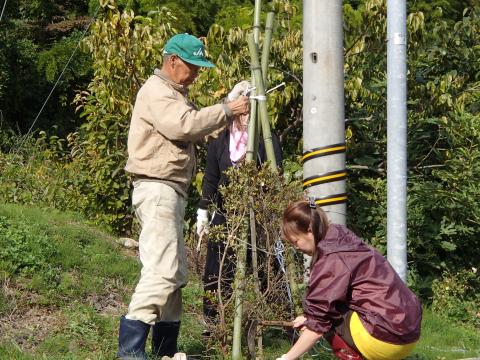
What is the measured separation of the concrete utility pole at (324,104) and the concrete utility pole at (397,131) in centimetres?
39

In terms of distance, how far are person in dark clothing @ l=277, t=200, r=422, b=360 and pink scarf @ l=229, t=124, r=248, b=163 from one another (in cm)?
164

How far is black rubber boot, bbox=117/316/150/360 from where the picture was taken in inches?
196

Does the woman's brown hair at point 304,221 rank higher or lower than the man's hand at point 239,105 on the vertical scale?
lower

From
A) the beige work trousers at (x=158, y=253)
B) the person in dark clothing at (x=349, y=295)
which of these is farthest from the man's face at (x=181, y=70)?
the person in dark clothing at (x=349, y=295)

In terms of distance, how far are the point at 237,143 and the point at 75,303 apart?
169cm

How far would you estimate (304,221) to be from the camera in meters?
4.33

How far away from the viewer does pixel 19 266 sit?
6.56 meters

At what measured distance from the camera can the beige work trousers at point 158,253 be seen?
5.00 meters

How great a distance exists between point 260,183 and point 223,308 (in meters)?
0.78

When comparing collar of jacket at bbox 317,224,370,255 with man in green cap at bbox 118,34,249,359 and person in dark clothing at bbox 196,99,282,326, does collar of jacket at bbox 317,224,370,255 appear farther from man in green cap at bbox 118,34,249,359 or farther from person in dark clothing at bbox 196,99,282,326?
person in dark clothing at bbox 196,99,282,326

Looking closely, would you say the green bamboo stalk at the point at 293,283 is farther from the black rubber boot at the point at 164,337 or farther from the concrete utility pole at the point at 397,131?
the concrete utility pole at the point at 397,131

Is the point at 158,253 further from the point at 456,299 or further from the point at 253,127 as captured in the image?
the point at 456,299

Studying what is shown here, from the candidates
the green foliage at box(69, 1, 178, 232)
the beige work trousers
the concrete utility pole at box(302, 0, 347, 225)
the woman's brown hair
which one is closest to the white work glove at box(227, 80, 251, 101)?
the concrete utility pole at box(302, 0, 347, 225)

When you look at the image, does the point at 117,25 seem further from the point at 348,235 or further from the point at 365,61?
the point at 348,235
